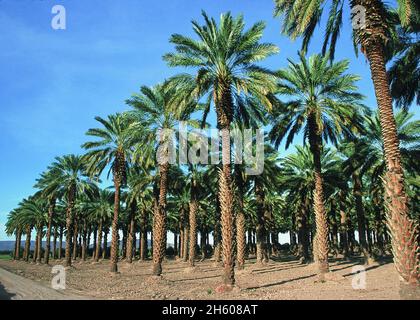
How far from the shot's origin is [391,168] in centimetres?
1168

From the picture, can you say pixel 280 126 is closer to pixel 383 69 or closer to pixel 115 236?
pixel 383 69

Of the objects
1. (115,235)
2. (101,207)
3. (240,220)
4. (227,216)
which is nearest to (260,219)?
(240,220)

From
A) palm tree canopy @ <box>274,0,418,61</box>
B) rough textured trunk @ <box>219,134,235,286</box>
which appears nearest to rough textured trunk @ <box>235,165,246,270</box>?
rough textured trunk @ <box>219,134,235,286</box>

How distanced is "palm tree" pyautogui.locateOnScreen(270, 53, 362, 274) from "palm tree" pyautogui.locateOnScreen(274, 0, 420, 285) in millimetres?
5969

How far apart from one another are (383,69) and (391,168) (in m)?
3.63

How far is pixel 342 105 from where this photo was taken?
2167cm

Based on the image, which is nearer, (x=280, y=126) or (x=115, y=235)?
(x=280, y=126)

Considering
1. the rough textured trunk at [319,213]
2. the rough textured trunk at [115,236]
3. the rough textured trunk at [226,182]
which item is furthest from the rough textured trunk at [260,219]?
the rough textured trunk at [226,182]

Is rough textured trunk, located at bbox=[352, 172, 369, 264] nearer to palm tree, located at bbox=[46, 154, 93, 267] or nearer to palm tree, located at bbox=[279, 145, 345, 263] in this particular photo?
palm tree, located at bbox=[279, 145, 345, 263]

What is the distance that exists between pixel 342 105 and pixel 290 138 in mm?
3881

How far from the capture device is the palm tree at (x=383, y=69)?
36.0ft

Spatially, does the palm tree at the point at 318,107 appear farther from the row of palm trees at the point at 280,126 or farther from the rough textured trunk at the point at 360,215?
the rough textured trunk at the point at 360,215
